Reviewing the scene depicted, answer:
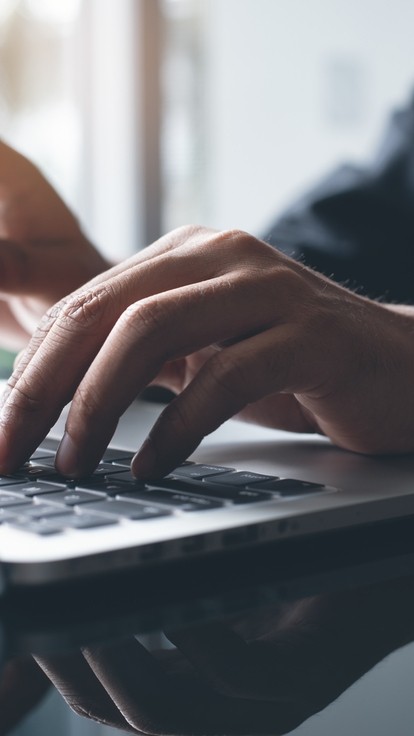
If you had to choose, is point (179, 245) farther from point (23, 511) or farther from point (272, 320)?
point (23, 511)

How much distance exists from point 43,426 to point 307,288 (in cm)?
16

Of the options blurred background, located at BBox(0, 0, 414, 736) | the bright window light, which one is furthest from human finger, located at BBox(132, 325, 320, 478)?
the bright window light

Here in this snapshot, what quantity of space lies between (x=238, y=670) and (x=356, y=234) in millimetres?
848

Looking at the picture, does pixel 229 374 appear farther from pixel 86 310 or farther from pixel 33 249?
pixel 33 249

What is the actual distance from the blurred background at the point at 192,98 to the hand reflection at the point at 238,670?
227 centimetres

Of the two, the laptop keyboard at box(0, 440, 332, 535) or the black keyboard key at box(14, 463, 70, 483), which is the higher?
the laptop keyboard at box(0, 440, 332, 535)

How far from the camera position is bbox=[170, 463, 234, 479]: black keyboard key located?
1.47 ft

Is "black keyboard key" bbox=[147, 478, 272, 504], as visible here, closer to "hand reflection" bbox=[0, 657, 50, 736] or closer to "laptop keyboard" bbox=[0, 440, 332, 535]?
"laptop keyboard" bbox=[0, 440, 332, 535]

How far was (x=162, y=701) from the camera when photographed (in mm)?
248

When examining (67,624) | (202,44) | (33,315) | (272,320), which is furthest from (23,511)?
(202,44)

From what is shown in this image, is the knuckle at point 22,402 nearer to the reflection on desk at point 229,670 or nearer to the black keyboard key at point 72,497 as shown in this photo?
the black keyboard key at point 72,497

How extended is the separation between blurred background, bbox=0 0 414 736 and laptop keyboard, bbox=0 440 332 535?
213cm

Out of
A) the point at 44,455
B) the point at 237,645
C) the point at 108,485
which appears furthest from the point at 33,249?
the point at 237,645

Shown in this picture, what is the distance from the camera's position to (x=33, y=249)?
0.82 metres
